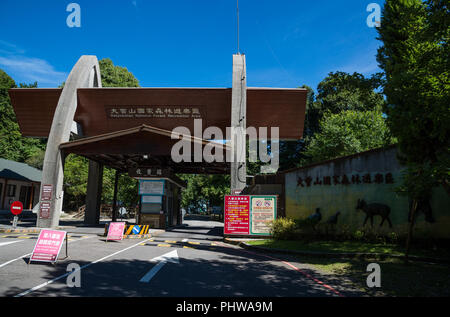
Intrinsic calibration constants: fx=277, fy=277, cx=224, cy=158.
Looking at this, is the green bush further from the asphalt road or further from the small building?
the small building

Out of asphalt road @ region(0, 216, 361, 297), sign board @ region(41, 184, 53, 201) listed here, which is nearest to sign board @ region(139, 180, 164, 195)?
sign board @ region(41, 184, 53, 201)

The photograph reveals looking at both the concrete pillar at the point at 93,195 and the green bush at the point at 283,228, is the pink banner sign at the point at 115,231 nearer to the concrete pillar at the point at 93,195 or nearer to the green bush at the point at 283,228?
the green bush at the point at 283,228

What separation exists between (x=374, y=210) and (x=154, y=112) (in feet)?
58.7

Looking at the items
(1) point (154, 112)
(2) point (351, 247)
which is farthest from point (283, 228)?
(1) point (154, 112)

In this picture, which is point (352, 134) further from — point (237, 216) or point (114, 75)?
point (114, 75)

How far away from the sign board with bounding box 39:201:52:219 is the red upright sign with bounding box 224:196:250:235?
12.2 meters

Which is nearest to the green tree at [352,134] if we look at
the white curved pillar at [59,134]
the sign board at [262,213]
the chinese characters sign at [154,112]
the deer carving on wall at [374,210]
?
the chinese characters sign at [154,112]

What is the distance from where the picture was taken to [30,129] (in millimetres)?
25312

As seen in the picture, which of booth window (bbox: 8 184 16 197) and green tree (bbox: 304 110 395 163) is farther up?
green tree (bbox: 304 110 395 163)

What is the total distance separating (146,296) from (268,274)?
3.99 m

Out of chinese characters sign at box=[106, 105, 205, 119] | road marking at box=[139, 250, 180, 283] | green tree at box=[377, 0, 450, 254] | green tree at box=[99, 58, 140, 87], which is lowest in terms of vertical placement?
road marking at box=[139, 250, 180, 283]

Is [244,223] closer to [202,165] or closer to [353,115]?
[202,165]

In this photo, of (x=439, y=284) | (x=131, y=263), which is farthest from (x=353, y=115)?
(x=131, y=263)

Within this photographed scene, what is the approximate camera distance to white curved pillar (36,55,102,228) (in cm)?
1894
